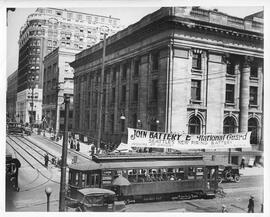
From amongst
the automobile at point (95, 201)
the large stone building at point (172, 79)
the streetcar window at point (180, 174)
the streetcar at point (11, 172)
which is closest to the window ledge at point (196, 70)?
the large stone building at point (172, 79)

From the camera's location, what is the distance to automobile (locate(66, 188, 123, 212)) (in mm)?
11516

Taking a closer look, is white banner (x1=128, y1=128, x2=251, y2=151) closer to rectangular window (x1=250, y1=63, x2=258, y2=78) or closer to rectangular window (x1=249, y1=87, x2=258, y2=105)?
rectangular window (x1=249, y1=87, x2=258, y2=105)

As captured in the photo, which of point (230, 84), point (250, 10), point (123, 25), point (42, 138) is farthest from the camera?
point (230, 84)

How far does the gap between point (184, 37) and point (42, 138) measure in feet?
24.0

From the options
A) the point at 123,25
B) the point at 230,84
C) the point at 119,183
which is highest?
the point at 123,25

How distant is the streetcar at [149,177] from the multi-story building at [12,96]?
115 inches

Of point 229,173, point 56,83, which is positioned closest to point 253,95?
point 229,173

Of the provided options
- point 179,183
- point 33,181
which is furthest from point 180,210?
point 33,181

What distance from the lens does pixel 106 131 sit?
1488 cm

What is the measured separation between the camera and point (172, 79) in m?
A: 14.5

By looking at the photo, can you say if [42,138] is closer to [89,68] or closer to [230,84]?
[89,68]

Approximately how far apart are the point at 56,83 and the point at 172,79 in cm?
498

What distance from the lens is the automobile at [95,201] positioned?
11.5m

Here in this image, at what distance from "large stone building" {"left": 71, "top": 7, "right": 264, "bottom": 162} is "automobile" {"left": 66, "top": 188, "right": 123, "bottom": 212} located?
101 inches
